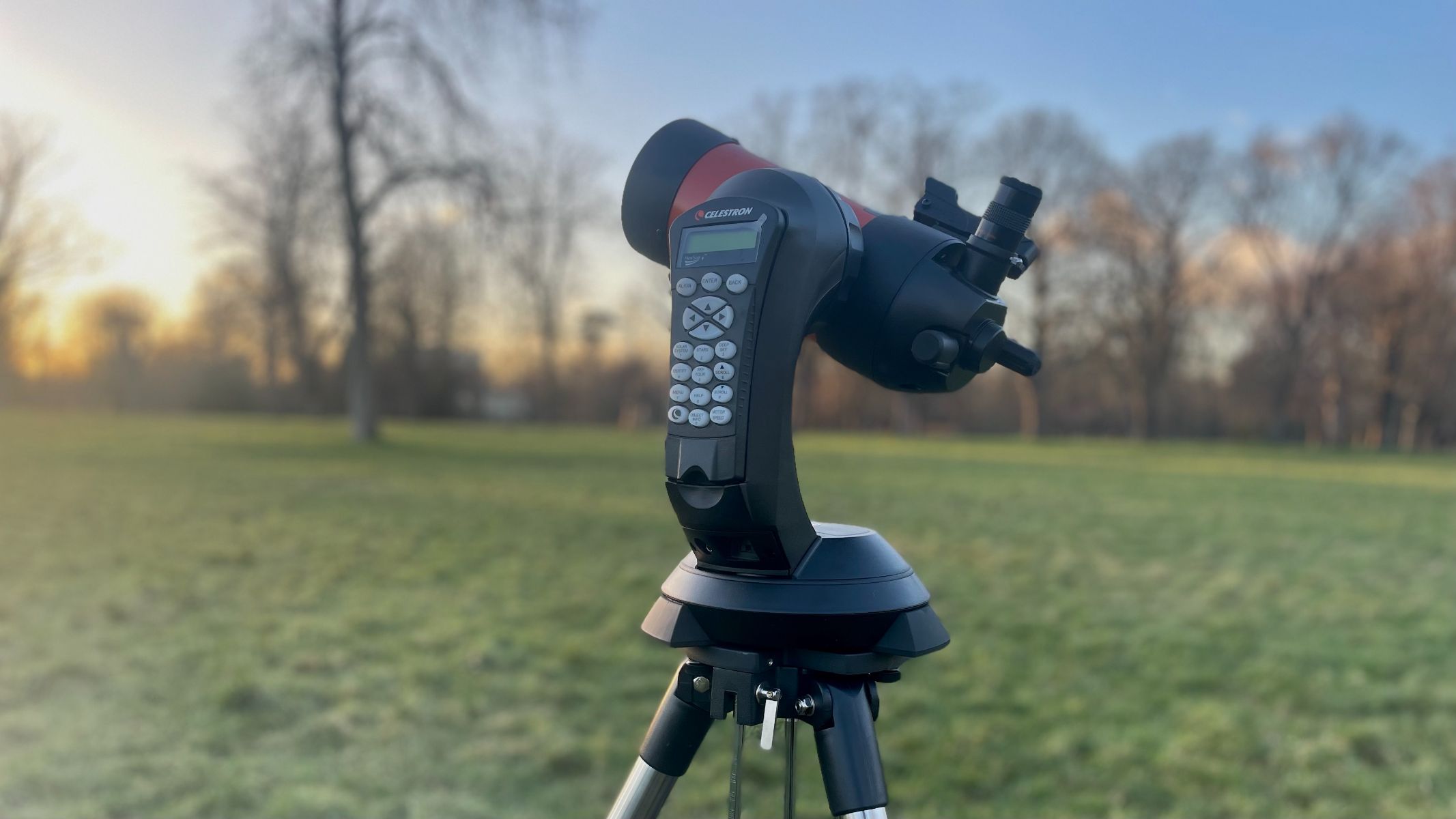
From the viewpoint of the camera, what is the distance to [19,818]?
123 inches

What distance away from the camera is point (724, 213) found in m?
0.94

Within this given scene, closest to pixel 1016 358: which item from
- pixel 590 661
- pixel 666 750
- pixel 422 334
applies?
pixel 666 750

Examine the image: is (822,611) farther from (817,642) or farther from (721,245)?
(721,245)

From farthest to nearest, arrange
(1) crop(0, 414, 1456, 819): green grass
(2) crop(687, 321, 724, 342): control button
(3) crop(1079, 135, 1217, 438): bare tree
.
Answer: (3) crop(1079, 135, 1217, 438): bare tree → (1) crop(0, 414, 1456, 819): green grass → (2) crop(687, 321, 724, 342): control button

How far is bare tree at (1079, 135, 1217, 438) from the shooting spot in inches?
1247

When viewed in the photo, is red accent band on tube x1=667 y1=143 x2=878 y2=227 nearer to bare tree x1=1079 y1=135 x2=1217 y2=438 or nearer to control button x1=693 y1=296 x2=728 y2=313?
control button x1=693 y1=296 x2=728 y2=313

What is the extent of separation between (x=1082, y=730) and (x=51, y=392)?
44448 millimetres

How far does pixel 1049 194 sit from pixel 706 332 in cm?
1664

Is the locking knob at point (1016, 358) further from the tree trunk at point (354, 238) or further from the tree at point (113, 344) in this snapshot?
the tree at point (113, 344)

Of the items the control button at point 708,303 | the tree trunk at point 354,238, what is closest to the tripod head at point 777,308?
the control button at point 708,303

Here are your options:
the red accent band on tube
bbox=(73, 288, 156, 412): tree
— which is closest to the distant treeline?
bbox=(73, 288, 156, 412): tree

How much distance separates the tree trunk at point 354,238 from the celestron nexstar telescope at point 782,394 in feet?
58.2

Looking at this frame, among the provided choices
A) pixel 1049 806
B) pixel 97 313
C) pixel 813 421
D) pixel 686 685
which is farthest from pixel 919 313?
pixel 97 313

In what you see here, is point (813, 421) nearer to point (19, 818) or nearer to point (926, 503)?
point (926, 503)
